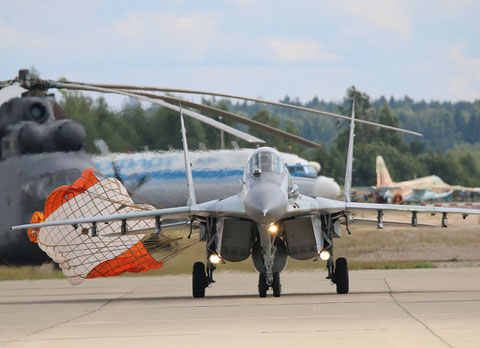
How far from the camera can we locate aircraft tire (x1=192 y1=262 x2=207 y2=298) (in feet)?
72.2

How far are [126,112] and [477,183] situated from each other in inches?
3814

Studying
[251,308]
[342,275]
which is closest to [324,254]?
[342,275]

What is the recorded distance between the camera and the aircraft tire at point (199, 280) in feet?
72.2

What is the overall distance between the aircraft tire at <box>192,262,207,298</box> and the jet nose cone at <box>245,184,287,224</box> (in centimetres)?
308

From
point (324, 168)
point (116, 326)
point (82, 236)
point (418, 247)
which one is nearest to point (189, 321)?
point (116, 326)

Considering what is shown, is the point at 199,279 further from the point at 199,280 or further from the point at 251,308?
the point at 251,308

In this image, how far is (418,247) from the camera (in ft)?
121

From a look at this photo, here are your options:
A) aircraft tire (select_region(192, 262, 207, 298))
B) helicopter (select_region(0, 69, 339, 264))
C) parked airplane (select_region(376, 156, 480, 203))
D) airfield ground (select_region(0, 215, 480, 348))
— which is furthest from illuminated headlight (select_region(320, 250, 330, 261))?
parked airplane (select_region(376, 156, 480, 203))

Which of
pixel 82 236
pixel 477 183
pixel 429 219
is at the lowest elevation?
pixel 477 183

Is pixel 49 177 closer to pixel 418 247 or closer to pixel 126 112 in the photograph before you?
pixel 126 112

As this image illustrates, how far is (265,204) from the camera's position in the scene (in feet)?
62.7

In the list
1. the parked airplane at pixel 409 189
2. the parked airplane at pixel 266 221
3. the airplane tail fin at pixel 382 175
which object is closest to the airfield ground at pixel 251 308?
the parked airplane at pixel 266 221

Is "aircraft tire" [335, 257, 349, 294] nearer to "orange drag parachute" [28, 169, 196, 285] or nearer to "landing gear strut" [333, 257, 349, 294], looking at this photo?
"landing gear strut" [333, 257, 349, 294]

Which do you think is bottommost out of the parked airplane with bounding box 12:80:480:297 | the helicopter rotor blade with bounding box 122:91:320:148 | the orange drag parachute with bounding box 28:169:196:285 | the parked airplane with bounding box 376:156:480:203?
the parked airplane with bounding box 376:156:480:203
